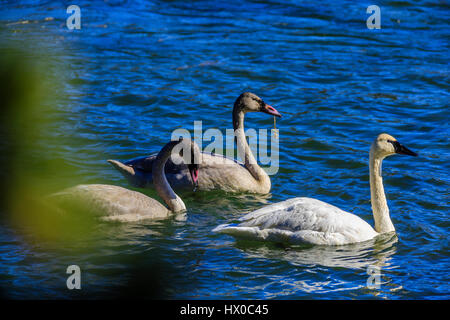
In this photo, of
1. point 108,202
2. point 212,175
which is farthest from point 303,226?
point 212,175

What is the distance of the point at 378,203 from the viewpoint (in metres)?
8.02

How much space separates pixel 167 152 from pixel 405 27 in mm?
11697

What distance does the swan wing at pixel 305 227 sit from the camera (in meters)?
7.50

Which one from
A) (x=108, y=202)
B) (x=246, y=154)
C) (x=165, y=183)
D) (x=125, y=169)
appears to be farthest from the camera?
(x=246, y=154)

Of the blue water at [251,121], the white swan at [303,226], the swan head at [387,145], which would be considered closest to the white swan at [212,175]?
the blue water at [251,121]

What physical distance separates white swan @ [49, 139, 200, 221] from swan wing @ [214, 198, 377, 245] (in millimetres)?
1215

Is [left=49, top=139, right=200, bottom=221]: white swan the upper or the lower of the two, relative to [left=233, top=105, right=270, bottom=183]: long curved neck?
lower

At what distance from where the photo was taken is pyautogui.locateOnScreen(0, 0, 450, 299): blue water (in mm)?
6602

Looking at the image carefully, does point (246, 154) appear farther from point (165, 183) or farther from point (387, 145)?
point (387, 145)

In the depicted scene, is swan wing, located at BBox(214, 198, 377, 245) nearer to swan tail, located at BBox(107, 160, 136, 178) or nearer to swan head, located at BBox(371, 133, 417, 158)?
swan head, located at BBox(371, 133, 417, 158)

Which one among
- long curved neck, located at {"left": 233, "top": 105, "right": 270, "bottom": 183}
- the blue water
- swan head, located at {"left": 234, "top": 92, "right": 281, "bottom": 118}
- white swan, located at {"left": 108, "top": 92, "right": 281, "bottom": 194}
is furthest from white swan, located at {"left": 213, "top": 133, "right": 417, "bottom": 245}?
swan head, located at {"left": 234, "top": 92, "right": 281, "bottom": 118}

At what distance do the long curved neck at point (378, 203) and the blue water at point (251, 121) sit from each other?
0.59ft

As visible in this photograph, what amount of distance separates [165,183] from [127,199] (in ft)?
3.18

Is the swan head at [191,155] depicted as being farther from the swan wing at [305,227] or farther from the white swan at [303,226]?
the swan wing at [305,227]
